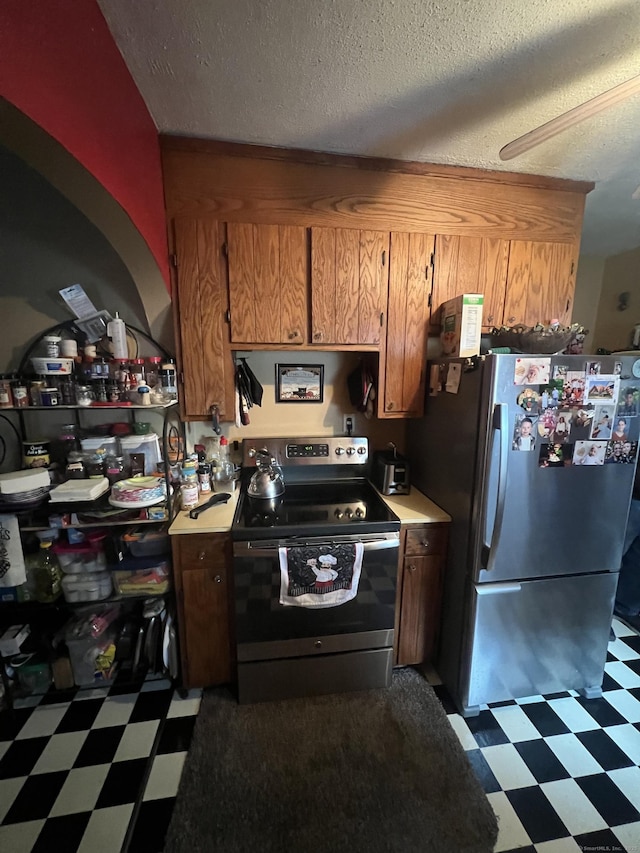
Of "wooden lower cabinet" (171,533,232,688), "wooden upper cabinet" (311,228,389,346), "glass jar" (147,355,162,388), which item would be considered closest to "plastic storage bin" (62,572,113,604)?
Answer: "wooden lower cabinet" (171,533,232,688)

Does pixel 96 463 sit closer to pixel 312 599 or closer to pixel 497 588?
pixel 312 599

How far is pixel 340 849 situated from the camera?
3.75ft

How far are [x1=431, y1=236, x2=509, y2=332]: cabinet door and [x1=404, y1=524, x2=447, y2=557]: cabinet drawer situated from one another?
1049mm

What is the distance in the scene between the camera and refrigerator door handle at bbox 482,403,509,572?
1353mm

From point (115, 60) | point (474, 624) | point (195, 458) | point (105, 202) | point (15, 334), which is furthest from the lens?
point (195, 458)

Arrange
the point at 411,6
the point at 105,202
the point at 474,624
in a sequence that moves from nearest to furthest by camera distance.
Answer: the point at 411,6 → the point at 105,202 → the point at 474,624

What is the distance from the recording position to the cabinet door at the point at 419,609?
169cm

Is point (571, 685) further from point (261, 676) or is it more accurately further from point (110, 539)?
point (110, 539)

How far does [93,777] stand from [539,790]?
1.74 meters

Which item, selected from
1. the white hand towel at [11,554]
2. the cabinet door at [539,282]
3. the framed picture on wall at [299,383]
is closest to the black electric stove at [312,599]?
the framed picture on wall at [299,383]

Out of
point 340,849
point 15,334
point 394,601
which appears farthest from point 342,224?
point 340,849

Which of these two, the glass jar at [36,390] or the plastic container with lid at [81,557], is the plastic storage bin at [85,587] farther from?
the glass jar at [36,390]

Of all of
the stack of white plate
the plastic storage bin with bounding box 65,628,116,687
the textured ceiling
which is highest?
the textured ceiling

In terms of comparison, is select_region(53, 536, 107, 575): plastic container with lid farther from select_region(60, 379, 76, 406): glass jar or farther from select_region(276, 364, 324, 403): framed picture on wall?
select_region(276, 364, 324, 403): framed picture on wall
